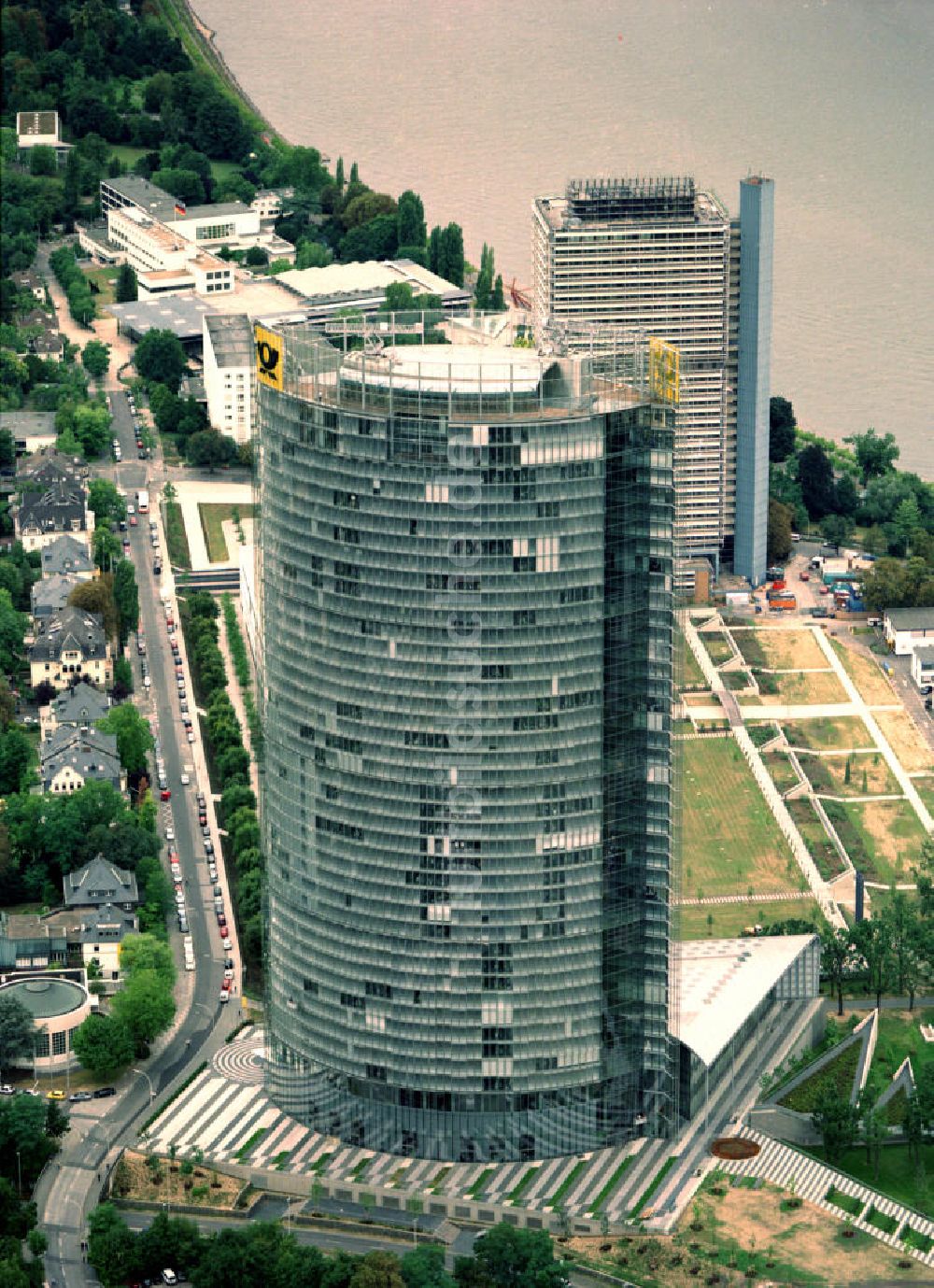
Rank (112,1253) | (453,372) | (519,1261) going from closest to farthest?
(519,1261), (112,1253), (453,372)

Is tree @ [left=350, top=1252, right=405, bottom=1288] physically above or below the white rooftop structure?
below

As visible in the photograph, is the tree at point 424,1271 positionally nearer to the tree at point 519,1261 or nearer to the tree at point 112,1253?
the tree at point 519,1261

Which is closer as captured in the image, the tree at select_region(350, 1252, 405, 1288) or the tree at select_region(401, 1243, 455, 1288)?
the tree at select_region(350, 1252, 405, 1288)

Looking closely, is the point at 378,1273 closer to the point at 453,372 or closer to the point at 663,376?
the point at 453,372

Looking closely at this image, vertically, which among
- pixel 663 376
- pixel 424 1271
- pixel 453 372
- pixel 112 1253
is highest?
pixel 453 372

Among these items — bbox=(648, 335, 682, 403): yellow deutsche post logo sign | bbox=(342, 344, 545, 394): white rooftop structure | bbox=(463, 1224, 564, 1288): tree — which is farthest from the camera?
bbox=(648, 335, 682, 403): yellow deutsche post logo sign

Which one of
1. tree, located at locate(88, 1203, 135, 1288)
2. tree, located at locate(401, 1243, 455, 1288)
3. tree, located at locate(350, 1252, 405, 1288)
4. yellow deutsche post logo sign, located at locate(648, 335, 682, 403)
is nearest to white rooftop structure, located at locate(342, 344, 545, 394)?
yellow deutsche post logo sign, located at locate(648, 335, 682, 403)

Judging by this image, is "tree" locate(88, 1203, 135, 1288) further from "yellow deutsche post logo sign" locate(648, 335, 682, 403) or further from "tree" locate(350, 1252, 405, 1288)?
"yellow deutsche post logo sign" locate(648, 335, 682, 403)

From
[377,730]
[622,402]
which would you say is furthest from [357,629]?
[622,402]

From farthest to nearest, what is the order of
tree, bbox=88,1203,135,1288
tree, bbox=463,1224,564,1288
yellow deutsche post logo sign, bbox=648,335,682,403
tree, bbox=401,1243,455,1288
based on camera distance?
1. yellow deutsche post logo sign, bbox=648,335,682,403
2. tree, bbox=88,1203,135,1288
3. tree, bbox=463,1224,564,1288
4. tree, bbox=401,1243,455,1288

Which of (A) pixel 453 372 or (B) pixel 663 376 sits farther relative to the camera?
(B) pixel 663 376

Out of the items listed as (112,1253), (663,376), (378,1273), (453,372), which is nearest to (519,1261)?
(378,1273)

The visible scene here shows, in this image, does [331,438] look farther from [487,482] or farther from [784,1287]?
[784,1287]
